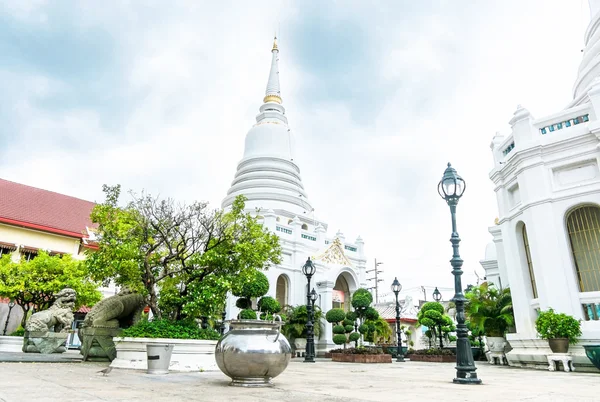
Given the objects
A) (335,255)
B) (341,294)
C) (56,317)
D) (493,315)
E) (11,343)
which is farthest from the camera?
(341,294)

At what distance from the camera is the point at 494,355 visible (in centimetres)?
1520

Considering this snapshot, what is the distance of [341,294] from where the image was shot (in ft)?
92.7

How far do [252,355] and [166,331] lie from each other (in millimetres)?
4814

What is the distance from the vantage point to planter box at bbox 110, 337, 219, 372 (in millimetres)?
9602

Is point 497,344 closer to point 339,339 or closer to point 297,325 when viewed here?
point 339,339

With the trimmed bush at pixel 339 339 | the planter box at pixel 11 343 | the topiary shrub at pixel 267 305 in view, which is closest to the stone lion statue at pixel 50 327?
the planter box at pixel 11 343

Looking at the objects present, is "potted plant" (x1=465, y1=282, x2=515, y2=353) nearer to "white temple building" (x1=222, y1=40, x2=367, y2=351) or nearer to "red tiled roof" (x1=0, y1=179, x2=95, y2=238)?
"white temple building" (x1=222, y1=40, x2=367, y2=351)

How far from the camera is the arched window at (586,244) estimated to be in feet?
39.3

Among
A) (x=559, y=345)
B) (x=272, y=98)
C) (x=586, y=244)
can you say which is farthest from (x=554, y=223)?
(x=272, y=98)

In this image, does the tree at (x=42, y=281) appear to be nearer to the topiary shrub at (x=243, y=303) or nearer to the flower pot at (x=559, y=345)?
the topiary shrub at (x=243, y=303)

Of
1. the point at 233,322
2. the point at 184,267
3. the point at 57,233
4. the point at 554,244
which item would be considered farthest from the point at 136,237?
the point at 57,233

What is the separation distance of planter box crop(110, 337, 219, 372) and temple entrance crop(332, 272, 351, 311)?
18.2 metres

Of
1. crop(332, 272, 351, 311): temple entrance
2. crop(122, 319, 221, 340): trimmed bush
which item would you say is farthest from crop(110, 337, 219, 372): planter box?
crop(332, 272, 351, 311): temple entrance

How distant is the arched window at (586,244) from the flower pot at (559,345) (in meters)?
1.76
